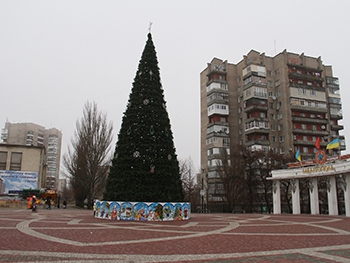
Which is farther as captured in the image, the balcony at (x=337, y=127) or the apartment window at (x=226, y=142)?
the balcony at (x=337, y=127)

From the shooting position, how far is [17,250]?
907 cm

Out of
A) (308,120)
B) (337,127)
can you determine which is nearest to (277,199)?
(308,120)

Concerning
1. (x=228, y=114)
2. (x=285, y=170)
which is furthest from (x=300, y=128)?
(x=285, y=170)

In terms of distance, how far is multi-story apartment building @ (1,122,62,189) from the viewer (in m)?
116

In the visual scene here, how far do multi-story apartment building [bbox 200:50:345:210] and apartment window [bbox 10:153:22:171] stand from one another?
3321 centimetres

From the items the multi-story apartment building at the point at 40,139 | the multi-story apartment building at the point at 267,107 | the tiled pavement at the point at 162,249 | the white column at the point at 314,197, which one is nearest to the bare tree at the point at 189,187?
the multi-story apartment building at the point at 267,107

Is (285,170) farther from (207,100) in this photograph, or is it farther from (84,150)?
(207,100)

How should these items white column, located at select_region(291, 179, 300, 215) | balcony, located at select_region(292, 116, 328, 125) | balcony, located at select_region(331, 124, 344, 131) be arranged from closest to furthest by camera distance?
white column, located at select_region(291, 179, 300, 215)
balcony, located at select_region(292, 116, 328, 125)
balcony, located at select_region(331, 124, 344, 131)

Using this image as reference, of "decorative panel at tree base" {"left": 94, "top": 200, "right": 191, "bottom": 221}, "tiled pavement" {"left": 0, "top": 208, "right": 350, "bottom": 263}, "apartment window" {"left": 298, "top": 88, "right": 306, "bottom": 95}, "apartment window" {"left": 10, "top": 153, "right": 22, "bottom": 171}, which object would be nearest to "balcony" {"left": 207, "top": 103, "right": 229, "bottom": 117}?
"apartment window" {"left": 298, "top": 88, "right": 306, "bottom": 95}

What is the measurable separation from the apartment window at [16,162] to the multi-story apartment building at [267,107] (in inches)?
1307

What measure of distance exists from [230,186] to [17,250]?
4094 cm

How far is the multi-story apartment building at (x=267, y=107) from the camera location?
60500 millimetres

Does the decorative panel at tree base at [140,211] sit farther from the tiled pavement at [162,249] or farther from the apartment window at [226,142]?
the apartment window at [226,142]

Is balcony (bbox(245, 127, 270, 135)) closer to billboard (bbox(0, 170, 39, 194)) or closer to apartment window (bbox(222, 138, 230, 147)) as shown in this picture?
apartment window (bbox(222, 138, 230, 147))
